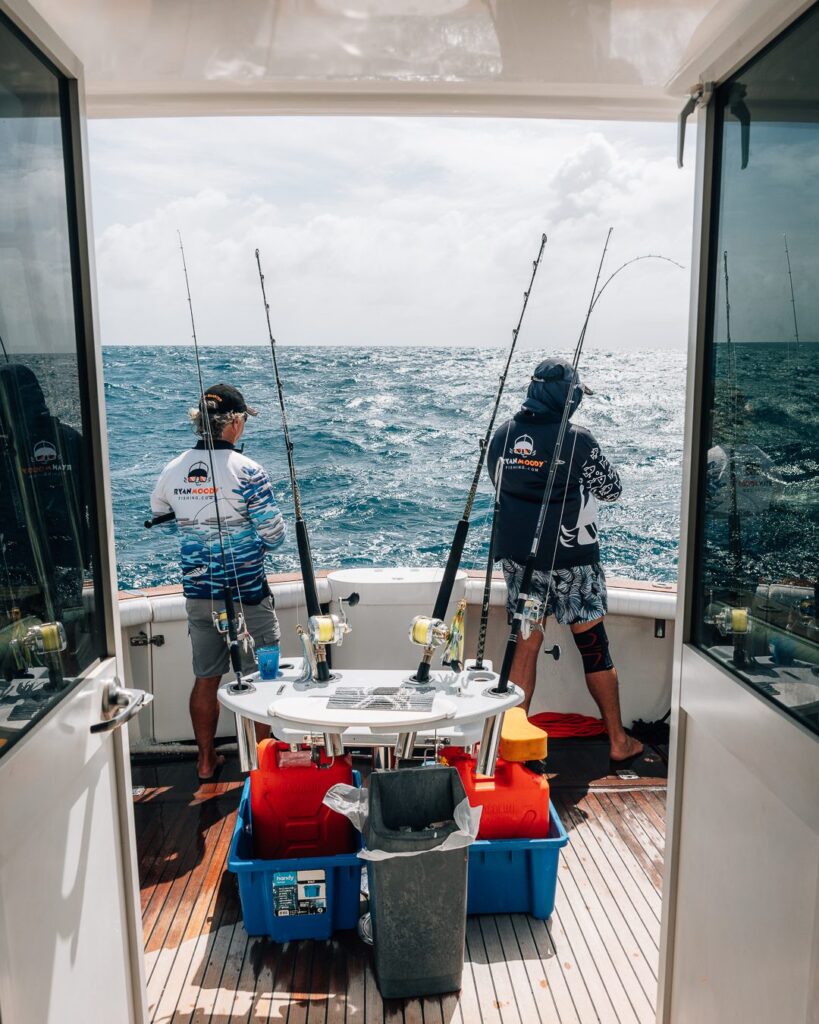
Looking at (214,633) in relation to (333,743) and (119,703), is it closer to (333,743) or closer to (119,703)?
(333,743)

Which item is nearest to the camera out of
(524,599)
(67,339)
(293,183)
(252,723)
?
(67,339)

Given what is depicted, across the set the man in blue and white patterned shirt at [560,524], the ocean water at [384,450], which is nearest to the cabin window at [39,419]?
the man in blue and white patterned shirt at [560,524]

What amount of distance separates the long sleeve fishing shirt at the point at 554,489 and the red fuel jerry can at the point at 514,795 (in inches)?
36.9

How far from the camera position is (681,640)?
1457mm

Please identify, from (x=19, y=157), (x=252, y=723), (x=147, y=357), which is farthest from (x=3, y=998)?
(x=147, y=357)

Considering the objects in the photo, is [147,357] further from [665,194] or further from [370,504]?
[665,194]

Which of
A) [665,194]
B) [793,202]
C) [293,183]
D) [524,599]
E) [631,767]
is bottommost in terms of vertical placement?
[631,767]

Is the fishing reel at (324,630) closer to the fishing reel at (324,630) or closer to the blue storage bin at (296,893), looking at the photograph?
the fishing reel at (324,630)

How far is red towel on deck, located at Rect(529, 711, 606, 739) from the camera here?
3199 mm

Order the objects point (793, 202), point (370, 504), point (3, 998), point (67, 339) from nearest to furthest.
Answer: point (3, 998), point (793, 202), point (67, 339), point (370, 504)

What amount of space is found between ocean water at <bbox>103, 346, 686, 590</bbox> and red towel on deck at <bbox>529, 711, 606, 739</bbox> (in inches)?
131

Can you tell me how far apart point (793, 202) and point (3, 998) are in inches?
54.5

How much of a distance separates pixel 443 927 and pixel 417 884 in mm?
127

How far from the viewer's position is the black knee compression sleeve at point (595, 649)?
3010 mm
